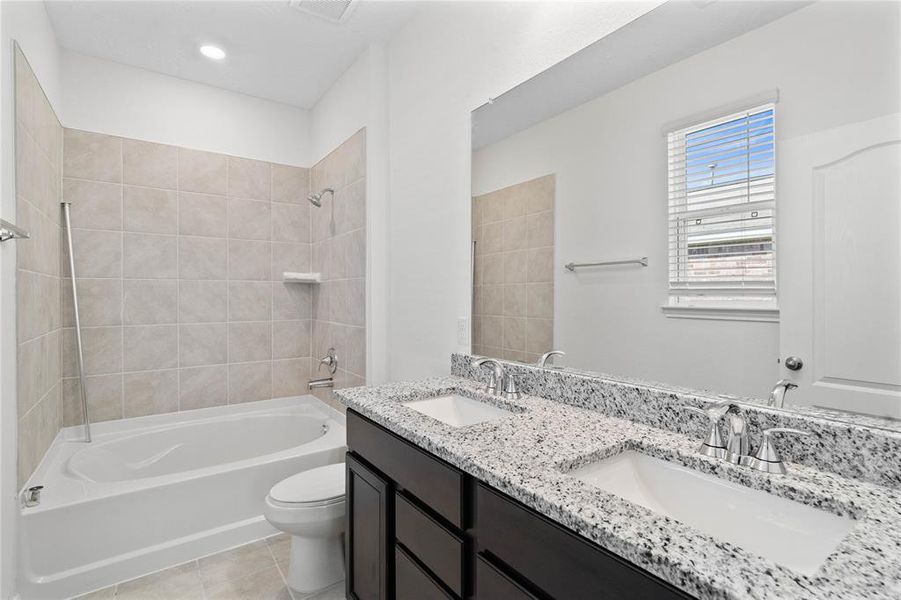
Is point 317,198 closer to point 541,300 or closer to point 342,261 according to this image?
point 342,261

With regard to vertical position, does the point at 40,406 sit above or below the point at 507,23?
below

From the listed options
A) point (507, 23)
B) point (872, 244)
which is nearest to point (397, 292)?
point (507, 23)

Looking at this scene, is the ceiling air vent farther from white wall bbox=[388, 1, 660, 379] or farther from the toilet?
the toilet

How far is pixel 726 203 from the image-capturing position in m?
1.06

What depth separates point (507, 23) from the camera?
1.64 metres

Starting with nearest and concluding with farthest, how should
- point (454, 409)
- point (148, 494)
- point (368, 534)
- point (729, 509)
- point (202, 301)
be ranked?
point (729, 509) → point (368, 534) → point (454, 409) → point (148, 494) → point (202, 301)

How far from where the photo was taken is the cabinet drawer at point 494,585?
841mm

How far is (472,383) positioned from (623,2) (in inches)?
53.7

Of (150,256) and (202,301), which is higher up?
(150,256)

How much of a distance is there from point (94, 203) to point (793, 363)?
3357 mm

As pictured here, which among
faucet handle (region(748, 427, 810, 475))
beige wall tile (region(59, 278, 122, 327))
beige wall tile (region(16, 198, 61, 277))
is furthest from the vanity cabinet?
beige wall tile (region(59, 278, 122, 327))

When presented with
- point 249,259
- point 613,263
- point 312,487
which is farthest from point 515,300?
point 249,259

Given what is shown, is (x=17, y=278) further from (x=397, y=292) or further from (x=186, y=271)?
(x=397, y=292)

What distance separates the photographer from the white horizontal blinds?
0.98m
